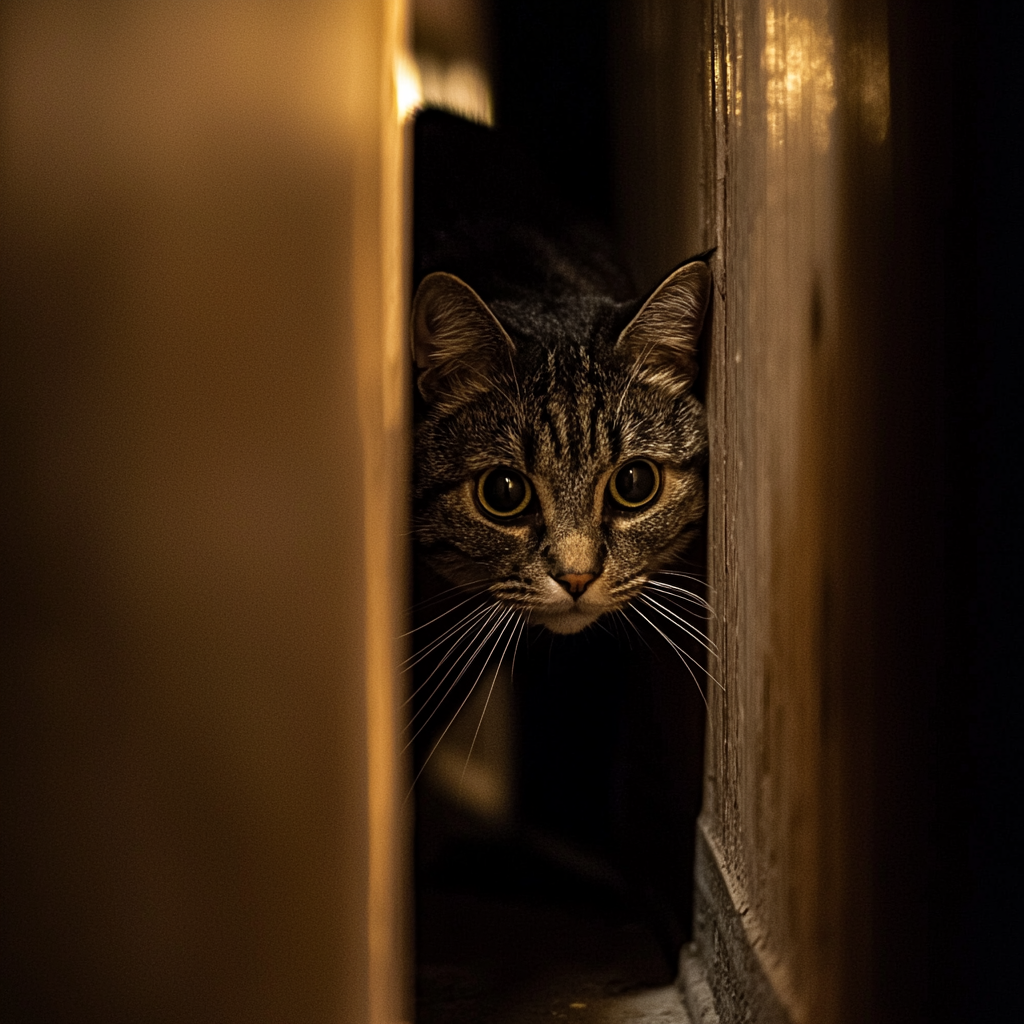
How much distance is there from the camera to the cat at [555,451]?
87 cm

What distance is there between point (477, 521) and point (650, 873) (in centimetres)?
46

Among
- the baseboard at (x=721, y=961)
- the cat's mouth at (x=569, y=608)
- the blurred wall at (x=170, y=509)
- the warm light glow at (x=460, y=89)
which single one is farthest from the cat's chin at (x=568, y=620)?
the warm light glow at (x=460, y=89)

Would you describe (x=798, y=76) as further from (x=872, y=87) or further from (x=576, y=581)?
(x=576, y=581)

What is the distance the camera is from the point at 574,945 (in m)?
0.84

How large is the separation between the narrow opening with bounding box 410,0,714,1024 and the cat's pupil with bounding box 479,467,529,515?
0.12m

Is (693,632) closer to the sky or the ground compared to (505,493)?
closer to the ground

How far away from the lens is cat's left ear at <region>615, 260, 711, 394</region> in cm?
80

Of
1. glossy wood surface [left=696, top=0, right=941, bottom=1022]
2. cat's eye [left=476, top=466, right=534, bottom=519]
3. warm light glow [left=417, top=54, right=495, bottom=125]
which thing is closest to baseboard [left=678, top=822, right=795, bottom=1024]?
glossy wood surface [left=696, top=0, right=941, bottom=1022]

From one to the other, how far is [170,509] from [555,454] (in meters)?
0.54

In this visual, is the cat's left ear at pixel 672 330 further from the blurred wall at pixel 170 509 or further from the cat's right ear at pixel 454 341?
the blurred wall at pixel 170 509

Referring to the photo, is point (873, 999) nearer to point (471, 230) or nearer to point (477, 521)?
point (477, 521)

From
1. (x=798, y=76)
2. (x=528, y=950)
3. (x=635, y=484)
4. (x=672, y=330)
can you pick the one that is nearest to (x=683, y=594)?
(x=635, y=484)

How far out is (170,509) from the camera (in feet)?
1.35

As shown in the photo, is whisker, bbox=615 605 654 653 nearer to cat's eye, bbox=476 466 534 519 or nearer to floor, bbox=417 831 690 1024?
cat's eye, bbox=476 466 534 519
